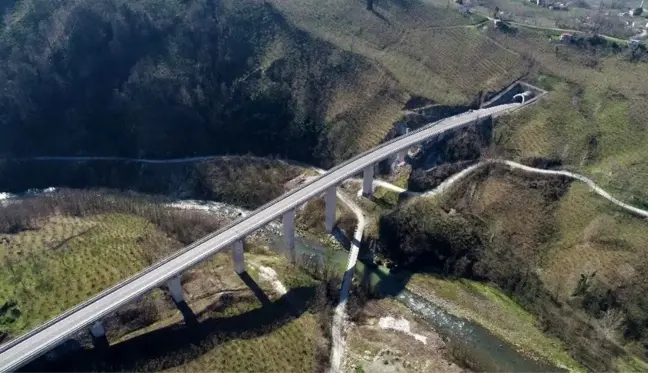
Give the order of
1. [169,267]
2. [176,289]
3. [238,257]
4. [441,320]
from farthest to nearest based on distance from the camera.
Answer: [238,257], [441,320], [176,289], [169,267]

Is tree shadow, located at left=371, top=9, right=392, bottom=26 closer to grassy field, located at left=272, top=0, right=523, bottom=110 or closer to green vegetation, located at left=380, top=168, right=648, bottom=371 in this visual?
grassy field, located at left=272, top=0, right=523, bottom=110

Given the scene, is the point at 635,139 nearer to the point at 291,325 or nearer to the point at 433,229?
the point at 433,229

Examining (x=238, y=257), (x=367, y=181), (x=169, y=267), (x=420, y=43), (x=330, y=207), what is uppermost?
(x=420, y=43)

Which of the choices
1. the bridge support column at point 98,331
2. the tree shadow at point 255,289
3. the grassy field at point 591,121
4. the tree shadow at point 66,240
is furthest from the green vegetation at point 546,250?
the tree shadow at point 66,240

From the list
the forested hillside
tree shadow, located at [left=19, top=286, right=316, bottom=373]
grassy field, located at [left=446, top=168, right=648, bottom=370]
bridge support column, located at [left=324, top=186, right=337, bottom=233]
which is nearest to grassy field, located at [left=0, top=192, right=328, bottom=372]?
tree shadow, located at [left=19, top=286, right=316, bottom=373]

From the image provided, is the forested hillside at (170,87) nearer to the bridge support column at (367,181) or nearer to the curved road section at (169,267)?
the bridge support column at (367,181)

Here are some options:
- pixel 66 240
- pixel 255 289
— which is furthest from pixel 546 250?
pixel 66 240

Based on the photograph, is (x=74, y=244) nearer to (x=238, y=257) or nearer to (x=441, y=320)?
(x=238, y=257)
